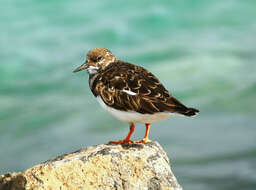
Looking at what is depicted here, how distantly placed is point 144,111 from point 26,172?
353 cm

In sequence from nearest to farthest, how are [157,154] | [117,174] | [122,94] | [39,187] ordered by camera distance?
[39,187], [117,174], [157,154], [122,94]

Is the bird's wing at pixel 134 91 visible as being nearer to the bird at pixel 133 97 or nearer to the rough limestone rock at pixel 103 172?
the bird at pixel 133 97

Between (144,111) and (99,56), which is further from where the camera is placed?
(99,56)

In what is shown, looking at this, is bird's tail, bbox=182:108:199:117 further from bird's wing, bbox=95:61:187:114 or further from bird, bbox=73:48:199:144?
bird's wing, bbox=95:61:187:114

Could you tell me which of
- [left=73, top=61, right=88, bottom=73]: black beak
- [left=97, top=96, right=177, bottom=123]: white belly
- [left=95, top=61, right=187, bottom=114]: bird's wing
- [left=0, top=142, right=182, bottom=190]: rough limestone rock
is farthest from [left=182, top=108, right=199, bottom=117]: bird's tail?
[left=73, top=61, right=88, bottom=73]: black beak

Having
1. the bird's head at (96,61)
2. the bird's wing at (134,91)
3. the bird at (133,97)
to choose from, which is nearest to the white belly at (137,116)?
the bird at (133,97)

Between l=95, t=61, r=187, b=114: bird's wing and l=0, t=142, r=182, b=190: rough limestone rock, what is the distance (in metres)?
1.16

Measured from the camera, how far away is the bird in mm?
11656

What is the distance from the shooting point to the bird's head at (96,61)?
541 inches

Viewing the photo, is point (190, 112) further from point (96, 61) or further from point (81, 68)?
point (81, 68)

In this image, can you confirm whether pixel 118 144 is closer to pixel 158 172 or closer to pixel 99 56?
pixel 158 172

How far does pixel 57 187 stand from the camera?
980 cm

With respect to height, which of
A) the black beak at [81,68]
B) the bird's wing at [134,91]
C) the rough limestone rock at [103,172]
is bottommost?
the rough limestone rock at [103,172]

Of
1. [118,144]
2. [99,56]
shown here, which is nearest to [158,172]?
[118,144]
